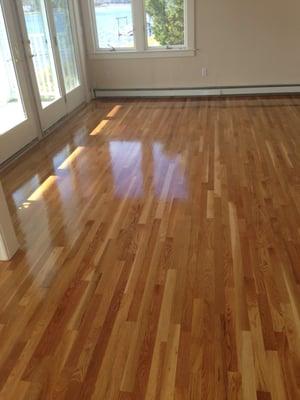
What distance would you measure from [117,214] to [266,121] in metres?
2.64

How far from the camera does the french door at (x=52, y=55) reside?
416cm

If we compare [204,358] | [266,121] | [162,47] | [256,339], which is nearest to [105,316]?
[204,358]

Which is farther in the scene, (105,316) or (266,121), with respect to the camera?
(266,121)

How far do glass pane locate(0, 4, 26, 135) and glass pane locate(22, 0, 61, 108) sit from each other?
0.46 m

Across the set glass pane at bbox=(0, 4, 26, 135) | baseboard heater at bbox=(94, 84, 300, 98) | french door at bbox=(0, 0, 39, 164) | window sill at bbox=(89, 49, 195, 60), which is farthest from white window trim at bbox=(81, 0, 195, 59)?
glass pane at bbox=(0, 4, 26, 135)

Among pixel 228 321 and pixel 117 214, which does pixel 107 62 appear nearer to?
pixel 117 214

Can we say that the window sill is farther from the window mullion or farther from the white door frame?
the white door frame

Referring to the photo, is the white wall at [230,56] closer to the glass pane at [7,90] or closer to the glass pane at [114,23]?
the glass pane at [114,23]

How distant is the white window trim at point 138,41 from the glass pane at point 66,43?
42cm

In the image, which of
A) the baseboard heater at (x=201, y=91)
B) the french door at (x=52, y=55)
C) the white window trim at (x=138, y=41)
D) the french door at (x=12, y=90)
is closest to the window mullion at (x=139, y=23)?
the white window trim at (x=138, y=41)

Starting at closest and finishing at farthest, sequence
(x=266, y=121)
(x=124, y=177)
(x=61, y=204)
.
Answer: (x=61, y=204), (x=124, y=177), (x=266, y=121)

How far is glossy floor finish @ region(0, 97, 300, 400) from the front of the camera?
4.99 feet

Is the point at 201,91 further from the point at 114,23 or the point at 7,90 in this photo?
the point at 7,90

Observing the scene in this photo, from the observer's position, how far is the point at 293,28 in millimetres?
5109
